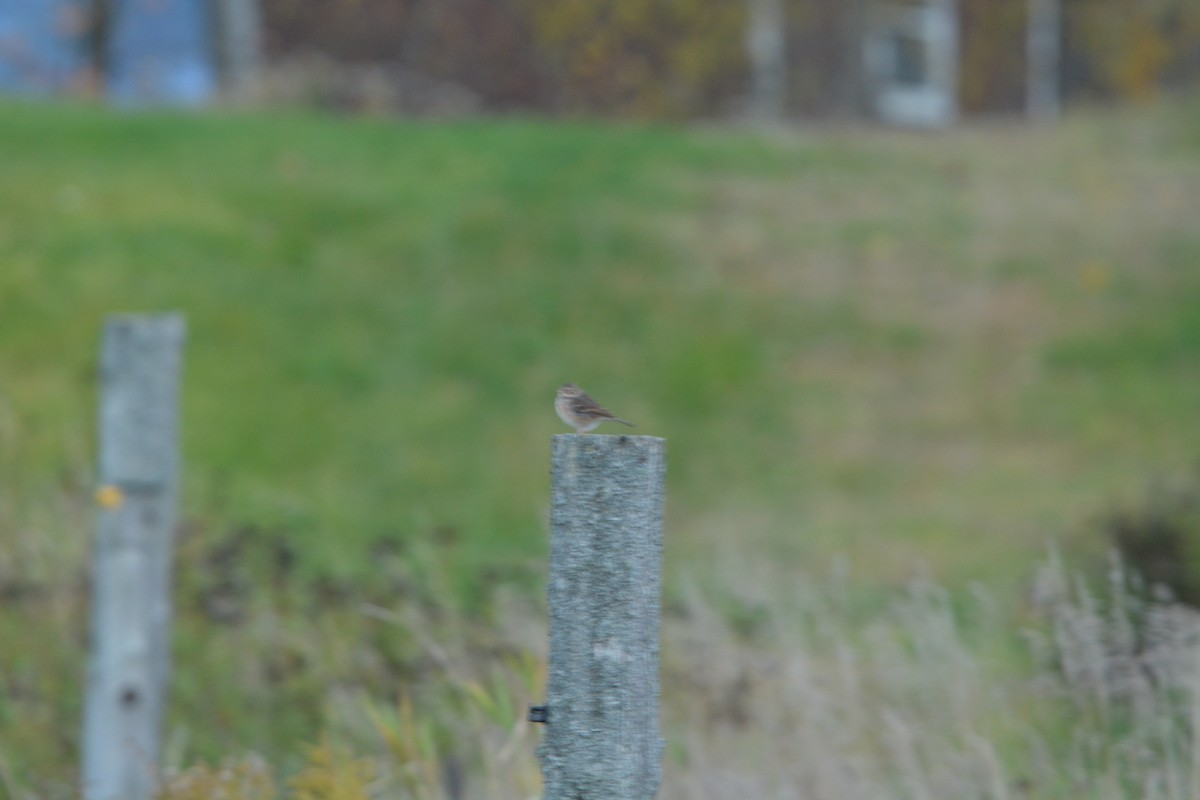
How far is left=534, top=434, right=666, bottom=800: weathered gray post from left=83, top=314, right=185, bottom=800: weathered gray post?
2144 millimetres

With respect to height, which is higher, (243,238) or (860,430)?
(243,238)

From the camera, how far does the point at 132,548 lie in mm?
4445

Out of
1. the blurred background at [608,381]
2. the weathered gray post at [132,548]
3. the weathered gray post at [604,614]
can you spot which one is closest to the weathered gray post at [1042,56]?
the blurred background at [608,381]

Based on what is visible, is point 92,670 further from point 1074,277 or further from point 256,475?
point 1074,277

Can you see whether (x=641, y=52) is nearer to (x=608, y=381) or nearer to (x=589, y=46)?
(x=589, y=46)

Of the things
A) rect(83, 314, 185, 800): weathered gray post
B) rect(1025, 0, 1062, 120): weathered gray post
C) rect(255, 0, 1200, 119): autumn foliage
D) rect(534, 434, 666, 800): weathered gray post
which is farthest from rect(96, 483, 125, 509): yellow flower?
rect(1025, 0, 1062, 120): weathered gray post

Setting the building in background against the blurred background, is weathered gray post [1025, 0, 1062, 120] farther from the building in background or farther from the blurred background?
the blurred background

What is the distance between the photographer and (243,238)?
36.5ft

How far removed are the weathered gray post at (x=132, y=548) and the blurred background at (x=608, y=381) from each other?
318 mm

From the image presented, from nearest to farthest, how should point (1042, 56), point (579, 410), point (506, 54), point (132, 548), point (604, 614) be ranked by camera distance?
point (604, 614), point (579, 410), point (132, 548), point (506, 54), point (1042, 56)

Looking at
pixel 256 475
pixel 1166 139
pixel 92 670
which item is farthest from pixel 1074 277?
pixel 92 670

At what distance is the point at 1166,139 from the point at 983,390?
21.9 feet

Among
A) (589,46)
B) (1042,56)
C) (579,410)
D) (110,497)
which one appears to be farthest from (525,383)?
(1042,56)

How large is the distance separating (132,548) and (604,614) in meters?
2.30
